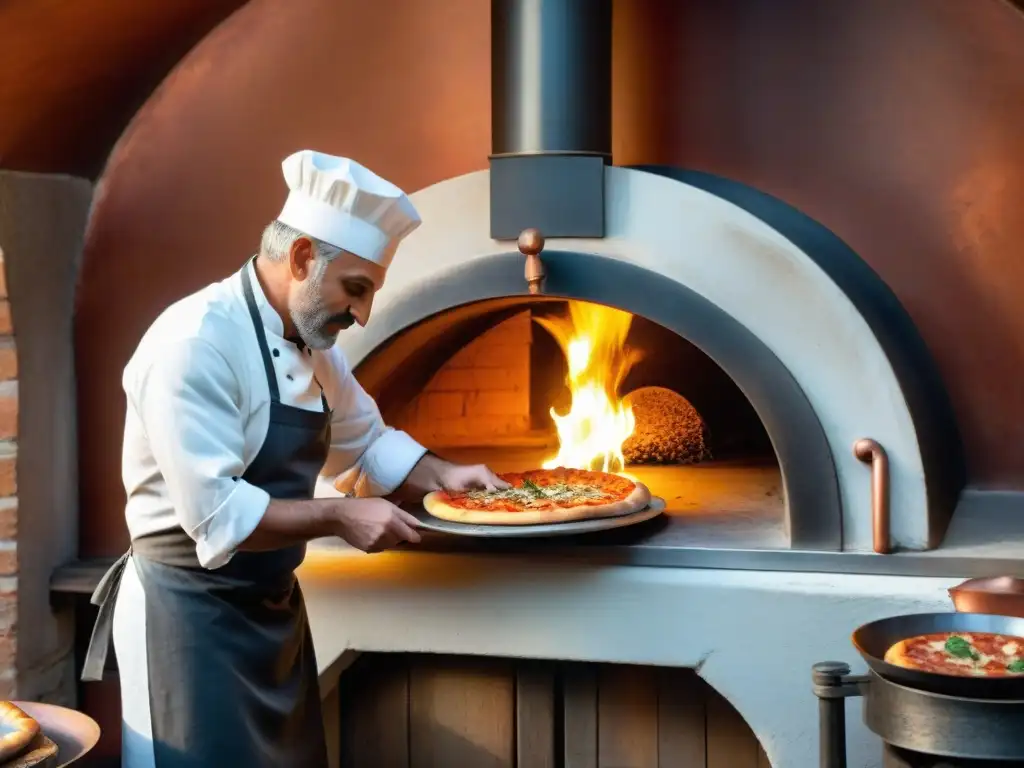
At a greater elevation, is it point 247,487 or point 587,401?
point 587,401

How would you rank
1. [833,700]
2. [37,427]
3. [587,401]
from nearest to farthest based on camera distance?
[833,700], [37,427], [587,401]

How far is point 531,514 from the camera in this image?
93.7 inches

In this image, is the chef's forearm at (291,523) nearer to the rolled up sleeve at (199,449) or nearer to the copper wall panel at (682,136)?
the rolled up sleeve at (199,449)

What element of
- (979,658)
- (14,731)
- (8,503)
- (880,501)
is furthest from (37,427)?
(979,658)

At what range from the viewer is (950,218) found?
2.79 metres

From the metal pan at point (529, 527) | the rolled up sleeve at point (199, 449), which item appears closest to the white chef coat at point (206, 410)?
the rolled up sleeve at point (199, 449)

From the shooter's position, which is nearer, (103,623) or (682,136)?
(103,623)

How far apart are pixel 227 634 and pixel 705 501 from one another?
130 centimetres

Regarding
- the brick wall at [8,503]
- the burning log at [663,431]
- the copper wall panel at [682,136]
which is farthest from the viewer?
the burning log at [663,431]

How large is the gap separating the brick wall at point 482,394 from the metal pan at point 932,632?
6.25ft

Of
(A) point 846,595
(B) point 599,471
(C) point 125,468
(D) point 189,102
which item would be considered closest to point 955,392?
(A) point 846,595

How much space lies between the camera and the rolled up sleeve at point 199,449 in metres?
2.00

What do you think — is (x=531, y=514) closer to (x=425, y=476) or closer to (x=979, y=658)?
(x=425, y=476)

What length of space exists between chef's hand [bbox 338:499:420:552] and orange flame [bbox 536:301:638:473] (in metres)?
0.98
